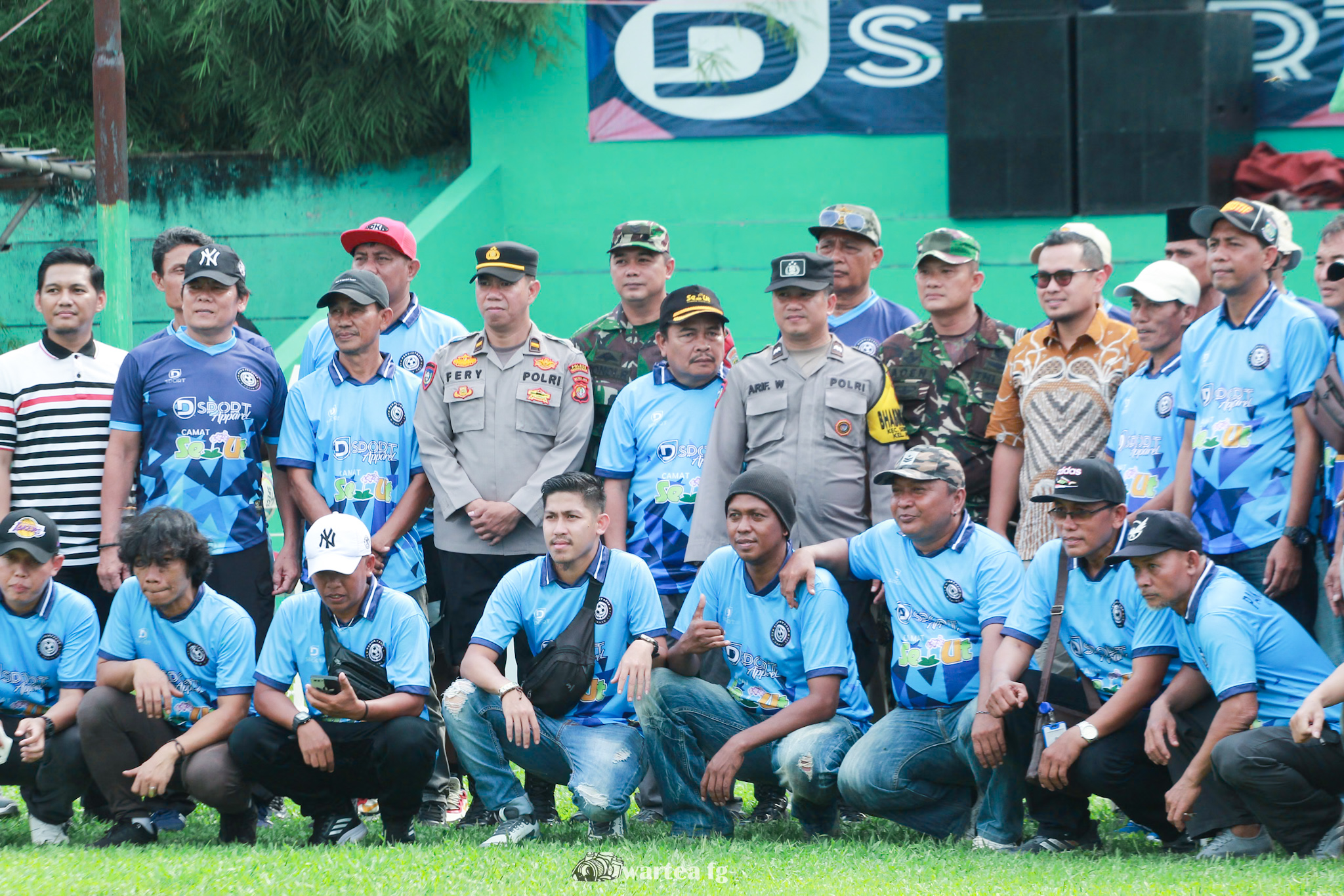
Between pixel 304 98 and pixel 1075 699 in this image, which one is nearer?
pixel 1075 699

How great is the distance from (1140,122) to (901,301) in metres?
2.22

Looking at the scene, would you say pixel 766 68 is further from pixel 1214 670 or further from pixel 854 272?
pixel 1214 670

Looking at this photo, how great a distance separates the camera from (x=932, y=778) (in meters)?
5.79

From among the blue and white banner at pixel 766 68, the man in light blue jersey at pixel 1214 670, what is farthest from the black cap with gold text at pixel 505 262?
the blue and white banner at pixel 766 68

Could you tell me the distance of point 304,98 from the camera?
1299 cm

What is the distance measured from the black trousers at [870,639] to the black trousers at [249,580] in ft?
8.00

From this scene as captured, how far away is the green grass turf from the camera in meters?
4.77

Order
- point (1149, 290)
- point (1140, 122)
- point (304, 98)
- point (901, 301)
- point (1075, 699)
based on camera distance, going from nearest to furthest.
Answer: point (1075, 699), point (1149, 290), point (1140, 122), point (901, 301), point (304, 98)

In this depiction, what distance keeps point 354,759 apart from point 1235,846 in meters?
3.24

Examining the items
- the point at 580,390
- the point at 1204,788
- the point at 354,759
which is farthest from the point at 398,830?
the point at 1204,788

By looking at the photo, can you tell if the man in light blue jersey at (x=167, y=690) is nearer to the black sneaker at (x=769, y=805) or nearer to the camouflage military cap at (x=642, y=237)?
the black sneaker at (x=769, y=805)

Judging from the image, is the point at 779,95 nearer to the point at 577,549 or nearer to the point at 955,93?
the point at 955,93

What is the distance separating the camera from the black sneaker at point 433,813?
628 cm

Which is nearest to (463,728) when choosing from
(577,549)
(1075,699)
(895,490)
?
(577,549)
